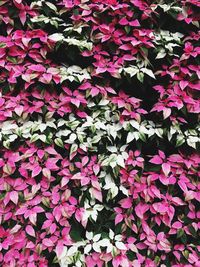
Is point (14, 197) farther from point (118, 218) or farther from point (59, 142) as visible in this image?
point (118, 218)

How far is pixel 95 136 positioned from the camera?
180 cm

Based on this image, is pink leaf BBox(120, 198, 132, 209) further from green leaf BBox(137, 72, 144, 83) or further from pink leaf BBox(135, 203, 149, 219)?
green leaf BBox(137, 72, 144, 83)

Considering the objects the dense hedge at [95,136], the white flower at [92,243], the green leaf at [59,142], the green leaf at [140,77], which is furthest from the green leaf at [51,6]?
the white flower at [92,243]

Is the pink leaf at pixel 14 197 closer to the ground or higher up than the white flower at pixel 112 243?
higher up

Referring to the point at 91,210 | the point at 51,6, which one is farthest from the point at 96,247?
the point at 51,6

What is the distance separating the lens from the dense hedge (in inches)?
70.7

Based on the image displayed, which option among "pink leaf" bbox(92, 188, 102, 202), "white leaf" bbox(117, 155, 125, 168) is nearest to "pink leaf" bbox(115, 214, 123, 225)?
"pink leaf" bbox(92, 188, 102, 202)

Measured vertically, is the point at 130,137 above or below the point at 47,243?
above

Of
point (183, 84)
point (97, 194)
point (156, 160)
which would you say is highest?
point (183, 84)

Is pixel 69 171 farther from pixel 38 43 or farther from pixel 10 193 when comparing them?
pixel 38 43

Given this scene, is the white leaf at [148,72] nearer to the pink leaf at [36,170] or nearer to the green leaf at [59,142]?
the green leaf at [59,142]

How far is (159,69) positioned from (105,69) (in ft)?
1.15

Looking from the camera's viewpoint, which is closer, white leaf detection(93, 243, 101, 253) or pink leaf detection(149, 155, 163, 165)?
white leaf detection(93, 243, 101, 253)

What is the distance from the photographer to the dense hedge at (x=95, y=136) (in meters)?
1.80
